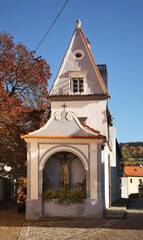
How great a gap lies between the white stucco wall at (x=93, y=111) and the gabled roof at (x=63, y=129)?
16.9 feet

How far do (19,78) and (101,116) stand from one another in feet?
23.8

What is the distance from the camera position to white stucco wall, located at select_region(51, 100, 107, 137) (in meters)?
22.7

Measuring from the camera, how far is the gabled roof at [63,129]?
17406mm

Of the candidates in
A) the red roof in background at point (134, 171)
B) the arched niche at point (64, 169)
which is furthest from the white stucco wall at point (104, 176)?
the red roof in background at point (134, 171)

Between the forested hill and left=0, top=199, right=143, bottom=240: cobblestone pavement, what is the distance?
108m

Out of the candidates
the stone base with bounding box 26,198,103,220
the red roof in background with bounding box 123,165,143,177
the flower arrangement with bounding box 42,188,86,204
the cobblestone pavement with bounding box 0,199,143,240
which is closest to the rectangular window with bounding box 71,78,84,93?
the flower arrangement with bounding box 42,188,86,204

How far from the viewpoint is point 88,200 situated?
55.4ft

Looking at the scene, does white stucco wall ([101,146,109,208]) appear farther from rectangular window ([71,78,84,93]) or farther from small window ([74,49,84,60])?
small window ([74,49,84,60])

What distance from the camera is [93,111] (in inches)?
905

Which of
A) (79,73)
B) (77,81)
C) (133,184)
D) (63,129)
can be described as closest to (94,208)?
(63,129)

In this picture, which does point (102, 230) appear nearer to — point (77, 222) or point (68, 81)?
point (77, 222)

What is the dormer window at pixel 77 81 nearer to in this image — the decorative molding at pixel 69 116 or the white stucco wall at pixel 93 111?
the white stucco wall at pixel 93 111

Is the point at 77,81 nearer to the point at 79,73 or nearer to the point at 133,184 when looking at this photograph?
the point at 79,73

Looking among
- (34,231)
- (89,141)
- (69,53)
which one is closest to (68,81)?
(69,53)
